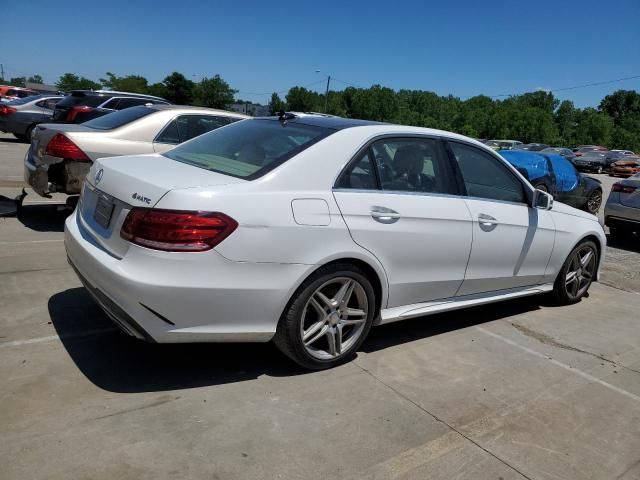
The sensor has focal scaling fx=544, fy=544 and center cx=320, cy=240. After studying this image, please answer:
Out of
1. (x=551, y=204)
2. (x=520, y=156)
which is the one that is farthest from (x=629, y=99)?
(x=551, y=204)

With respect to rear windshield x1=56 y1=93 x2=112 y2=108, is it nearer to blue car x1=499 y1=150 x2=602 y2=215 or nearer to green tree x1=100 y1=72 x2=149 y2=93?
blue car x1=499 y1=150 x2=602 y2=215

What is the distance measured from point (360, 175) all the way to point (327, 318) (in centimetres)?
97

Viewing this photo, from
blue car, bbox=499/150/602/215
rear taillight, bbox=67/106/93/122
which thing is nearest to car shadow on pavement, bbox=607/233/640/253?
blue car, bbox=499/150/602/215

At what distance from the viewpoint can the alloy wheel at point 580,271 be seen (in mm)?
5520

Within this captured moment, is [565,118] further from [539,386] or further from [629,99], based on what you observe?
[539,386]

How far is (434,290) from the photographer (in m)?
4.09

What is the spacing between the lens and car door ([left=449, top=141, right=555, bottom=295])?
430cm

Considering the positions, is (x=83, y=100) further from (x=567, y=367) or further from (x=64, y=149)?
(x=567, y=367)

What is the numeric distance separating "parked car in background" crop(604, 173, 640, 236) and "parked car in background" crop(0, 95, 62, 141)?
50.9 ft

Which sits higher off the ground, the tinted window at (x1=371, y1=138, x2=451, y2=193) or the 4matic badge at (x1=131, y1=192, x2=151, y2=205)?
the tinted window at (x1=371, y1=138, x2=451, y2=193)

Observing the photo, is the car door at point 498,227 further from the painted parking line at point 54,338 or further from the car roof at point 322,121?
the painted parking line at point 54,338

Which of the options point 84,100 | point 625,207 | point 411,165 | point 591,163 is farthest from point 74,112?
point 591,163

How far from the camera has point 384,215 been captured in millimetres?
3605

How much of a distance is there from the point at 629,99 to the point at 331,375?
130m
